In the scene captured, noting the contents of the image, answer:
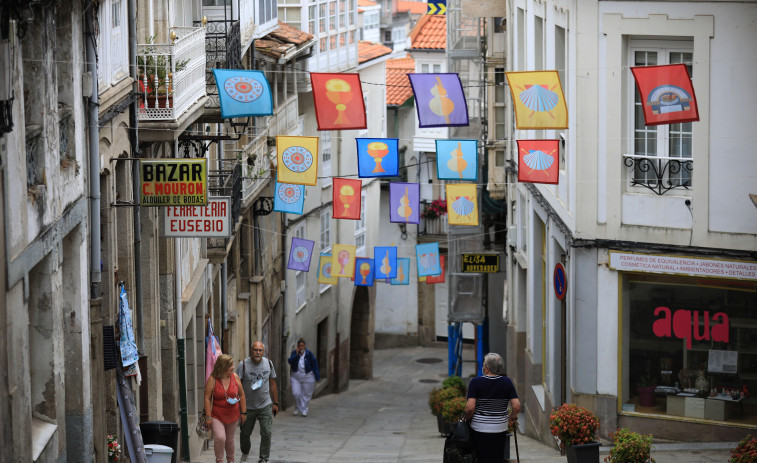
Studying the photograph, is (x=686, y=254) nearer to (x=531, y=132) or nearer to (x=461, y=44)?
(x=531, y=132)

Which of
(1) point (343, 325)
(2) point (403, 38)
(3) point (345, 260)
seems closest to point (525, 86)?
(3) point (345, 260)

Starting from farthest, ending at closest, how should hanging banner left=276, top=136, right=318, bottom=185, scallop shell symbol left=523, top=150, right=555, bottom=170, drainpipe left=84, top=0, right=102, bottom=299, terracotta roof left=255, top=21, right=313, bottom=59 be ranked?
terracotta roof left=255, top=21, right=313, bottom=59 → hanging banner left=276, top=136, right=318, bottom=185 → scallop shell symbol left=523, top=150, right=555, bottom=170 → drainpipe left=84, top=0, right=102, bottom=299

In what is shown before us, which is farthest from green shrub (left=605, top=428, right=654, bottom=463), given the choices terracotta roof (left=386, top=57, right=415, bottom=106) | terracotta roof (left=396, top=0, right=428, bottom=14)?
terracotta roof (left=396, top=0, right=428, bottom=14)

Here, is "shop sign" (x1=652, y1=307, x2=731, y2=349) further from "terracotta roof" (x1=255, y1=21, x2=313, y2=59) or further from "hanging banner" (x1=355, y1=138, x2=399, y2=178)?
"terracotta roof" (x1=255, y1=21, x2=313, y2=59)

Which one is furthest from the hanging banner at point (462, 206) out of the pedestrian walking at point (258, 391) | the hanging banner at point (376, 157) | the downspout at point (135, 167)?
the pedestrian walking at point (258, 391)

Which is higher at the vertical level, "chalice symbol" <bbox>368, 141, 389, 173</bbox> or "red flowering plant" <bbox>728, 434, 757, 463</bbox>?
"chalice symbol" <bbox>368, 141, 389, 173</bbox>

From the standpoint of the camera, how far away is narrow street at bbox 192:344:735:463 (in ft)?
57.8

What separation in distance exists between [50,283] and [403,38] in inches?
2223

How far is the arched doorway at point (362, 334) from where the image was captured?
132 ft

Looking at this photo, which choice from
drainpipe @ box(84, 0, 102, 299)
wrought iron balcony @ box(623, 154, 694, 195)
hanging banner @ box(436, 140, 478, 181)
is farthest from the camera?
hanging banner @ box(436, 140, 478, 181)

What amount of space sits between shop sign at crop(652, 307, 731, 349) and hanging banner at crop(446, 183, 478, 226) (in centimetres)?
722

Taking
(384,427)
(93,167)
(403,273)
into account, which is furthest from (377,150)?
(403,273)

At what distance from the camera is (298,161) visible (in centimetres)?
1955

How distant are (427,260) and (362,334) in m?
13.1
